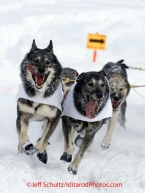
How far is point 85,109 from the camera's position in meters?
4.36

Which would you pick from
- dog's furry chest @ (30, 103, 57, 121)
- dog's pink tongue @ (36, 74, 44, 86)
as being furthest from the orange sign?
dog's pink tongue @ (36, 74, 44, 86)

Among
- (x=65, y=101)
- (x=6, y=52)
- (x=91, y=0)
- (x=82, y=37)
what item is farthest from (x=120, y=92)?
(x=91, y=0)

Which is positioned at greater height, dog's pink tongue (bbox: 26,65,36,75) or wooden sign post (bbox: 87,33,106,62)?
dog's pink tongue (bbox: 26,65,36,75)

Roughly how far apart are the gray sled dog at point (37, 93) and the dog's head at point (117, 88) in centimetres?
120

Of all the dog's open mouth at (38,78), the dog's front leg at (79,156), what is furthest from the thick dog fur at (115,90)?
the dog's open mouth at (38,78)

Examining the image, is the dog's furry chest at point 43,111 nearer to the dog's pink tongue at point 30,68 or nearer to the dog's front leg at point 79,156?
the dog's pink tongue at point 30,68

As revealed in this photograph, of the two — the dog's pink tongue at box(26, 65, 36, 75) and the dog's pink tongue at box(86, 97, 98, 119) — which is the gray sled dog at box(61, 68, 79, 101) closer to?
the dog's pink tongue at box(86, 97, 98, 119)

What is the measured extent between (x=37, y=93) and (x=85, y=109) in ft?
1.64

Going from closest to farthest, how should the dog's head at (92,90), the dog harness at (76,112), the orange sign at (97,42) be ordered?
the dog's head at (92,90) < the dog harness at (76,112) < the orange sign at (97,42)

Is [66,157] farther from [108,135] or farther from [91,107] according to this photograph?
[108,135]

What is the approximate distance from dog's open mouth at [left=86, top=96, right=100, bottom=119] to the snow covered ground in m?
0.55

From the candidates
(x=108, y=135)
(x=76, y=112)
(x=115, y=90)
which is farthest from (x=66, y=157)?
(x=115, y=90)

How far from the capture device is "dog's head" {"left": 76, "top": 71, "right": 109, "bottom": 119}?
4.23m

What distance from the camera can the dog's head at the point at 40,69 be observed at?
4122 mm
